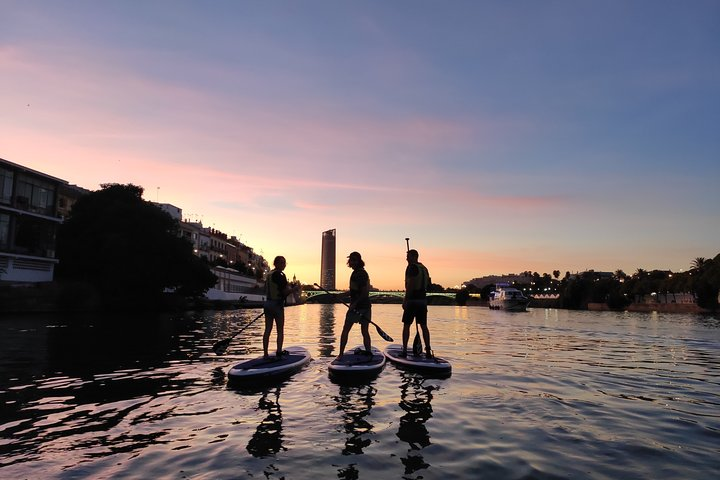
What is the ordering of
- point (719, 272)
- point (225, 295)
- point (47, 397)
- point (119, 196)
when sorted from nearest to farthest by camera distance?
1. point (47, 397)
2. point (119, 196)
3. point (719, 272)
4. point (225, 295)

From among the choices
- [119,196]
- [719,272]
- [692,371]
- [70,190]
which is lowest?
[692,371]

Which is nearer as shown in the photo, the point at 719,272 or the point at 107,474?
the point at 107,474

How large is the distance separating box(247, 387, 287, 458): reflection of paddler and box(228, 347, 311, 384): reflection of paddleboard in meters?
1.93

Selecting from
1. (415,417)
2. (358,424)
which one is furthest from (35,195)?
(415,417)

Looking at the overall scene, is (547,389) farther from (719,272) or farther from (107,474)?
(719,272)

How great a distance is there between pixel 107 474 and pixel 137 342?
19.6 metres

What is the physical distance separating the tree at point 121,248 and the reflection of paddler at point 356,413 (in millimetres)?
54021

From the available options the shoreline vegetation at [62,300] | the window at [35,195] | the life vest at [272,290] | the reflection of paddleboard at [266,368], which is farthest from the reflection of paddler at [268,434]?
the window at [35,195]

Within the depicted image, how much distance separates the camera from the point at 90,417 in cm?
902

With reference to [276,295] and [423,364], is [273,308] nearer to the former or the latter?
[276,295]

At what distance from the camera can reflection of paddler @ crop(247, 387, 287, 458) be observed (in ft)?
23.6

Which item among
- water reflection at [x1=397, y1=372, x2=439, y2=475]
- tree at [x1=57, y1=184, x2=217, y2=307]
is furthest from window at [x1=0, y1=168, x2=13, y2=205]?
water reflection at [x1=397, y1=372, x2=439, y2=475]

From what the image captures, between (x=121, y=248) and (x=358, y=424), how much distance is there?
2242 inches

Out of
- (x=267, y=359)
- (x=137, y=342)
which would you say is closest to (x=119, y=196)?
(x=137, y=342)
